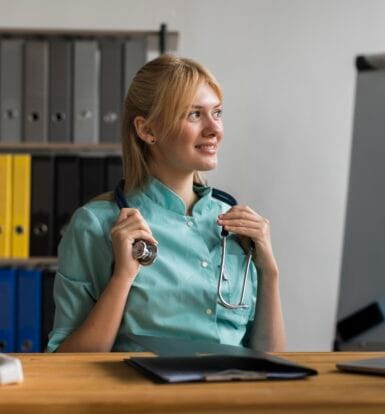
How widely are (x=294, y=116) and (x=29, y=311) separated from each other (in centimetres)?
131

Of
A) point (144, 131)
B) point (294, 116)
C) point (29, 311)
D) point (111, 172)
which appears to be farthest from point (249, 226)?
point (294, 116)

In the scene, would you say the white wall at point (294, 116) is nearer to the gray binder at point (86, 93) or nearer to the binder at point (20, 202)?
the gray binder at point (86, 93)

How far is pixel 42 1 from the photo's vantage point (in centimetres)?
337

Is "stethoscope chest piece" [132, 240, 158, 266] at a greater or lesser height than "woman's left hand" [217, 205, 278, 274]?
lesser

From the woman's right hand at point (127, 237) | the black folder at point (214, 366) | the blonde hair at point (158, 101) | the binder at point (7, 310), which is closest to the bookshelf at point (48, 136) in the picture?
the binder at point (7, 310)

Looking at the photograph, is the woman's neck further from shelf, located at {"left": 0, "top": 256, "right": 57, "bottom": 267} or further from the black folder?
shelf, located at {"left": 0, "top": 256, "right": 57, "bottom": 267}

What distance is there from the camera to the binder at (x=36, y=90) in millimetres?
2910

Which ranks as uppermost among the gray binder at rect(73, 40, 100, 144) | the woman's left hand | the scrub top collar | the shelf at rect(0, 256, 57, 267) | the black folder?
the gray binder at rect(73, 40, 100, 144)

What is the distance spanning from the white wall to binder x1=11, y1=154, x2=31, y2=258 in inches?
33.1

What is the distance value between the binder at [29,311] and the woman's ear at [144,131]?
4.36 feet

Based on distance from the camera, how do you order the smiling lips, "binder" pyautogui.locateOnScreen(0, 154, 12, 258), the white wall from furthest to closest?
1. the white wall
2. "binder" pyautogui.locateOnScreen(0, 154, 12, 258)
3. the smiling lips

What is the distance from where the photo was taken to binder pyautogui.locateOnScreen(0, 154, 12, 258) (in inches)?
114

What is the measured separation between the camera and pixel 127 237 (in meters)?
1.46

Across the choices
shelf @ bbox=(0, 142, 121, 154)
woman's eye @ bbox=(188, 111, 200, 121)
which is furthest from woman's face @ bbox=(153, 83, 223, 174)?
shelf @ bbox=(0, 142, 121, 154)
